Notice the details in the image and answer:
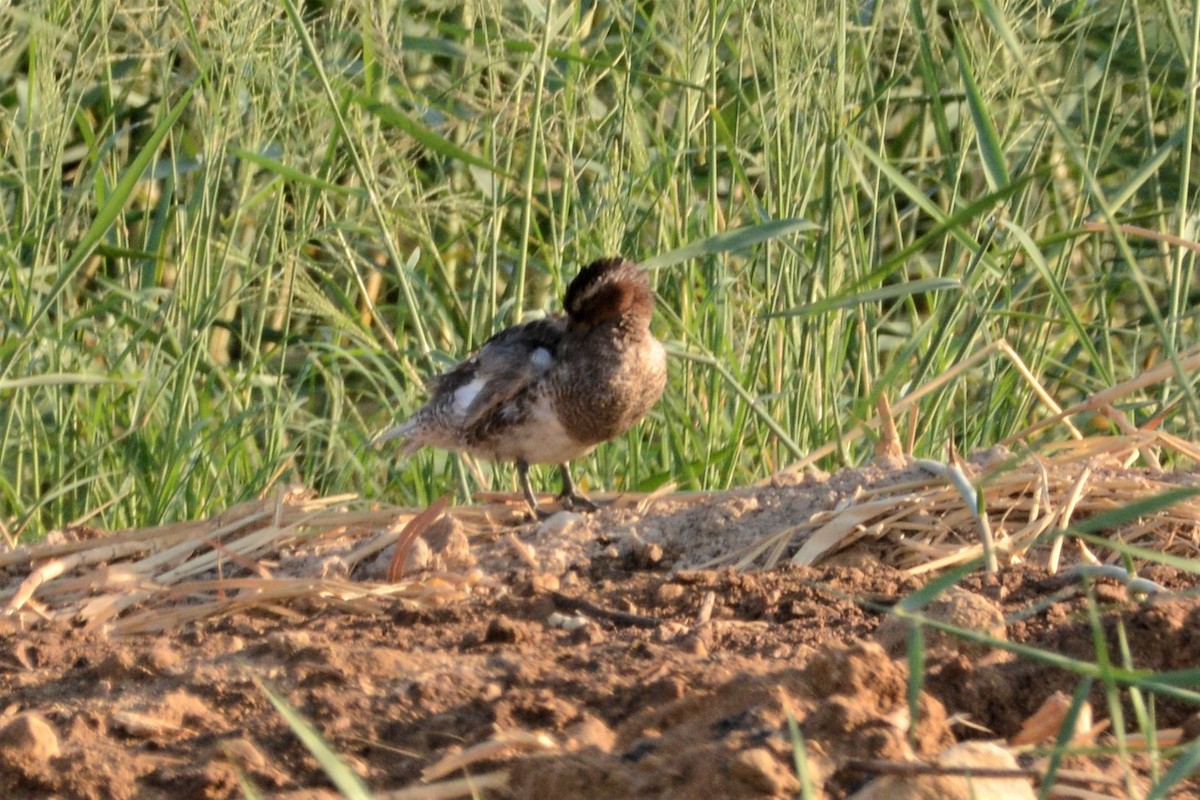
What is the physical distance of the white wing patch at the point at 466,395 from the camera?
4820mm

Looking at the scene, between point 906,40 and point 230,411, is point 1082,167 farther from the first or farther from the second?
point 906,40

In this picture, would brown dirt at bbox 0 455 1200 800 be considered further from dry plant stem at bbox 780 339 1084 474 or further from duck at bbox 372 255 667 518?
duck at bbox 372 255 667 518

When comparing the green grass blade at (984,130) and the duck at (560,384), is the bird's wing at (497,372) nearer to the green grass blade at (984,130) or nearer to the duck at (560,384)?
the duck at (560,384)

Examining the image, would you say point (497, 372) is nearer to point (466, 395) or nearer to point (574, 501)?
point (466, 395)

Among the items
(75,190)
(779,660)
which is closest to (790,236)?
(75,190)

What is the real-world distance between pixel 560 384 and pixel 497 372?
18 centimetres

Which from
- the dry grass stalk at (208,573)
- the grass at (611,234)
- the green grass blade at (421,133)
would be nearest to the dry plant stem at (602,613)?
the dry grass stalk at (208,573)

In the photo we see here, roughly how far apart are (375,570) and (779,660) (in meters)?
1.16

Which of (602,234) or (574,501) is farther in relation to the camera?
(602,234)

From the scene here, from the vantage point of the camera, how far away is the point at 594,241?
4766 millimetres

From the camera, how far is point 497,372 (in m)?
4.90

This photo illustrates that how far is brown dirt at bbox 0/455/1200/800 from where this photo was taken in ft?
6.86

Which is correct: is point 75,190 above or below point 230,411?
above

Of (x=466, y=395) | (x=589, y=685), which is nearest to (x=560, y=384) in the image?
(x=466, y=395)
